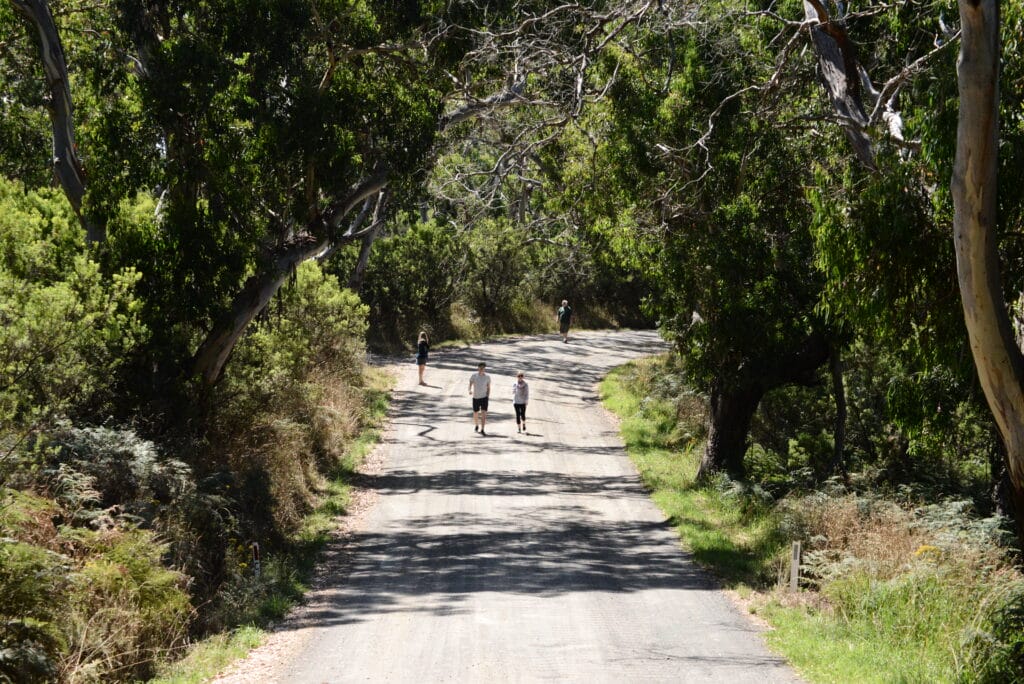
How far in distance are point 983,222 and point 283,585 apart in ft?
32.0

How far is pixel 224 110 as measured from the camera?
1512 centimetres

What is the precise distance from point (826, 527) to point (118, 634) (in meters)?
9.01

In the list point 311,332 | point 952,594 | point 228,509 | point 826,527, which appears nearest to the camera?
point 952,594

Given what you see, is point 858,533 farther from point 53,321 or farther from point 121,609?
point 53,321

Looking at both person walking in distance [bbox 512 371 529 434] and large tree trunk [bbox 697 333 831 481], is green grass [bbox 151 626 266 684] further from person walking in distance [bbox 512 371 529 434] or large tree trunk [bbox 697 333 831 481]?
person walking in distance [bbox 512 371 529 434]

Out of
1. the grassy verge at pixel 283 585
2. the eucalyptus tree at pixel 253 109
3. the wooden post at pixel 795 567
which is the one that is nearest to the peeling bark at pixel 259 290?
the eucalyptus tree at pixel 253 109

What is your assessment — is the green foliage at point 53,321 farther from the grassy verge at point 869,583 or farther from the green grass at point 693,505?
the green grass at point 693,505

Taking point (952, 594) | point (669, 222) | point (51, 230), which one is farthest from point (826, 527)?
point (51, 230)

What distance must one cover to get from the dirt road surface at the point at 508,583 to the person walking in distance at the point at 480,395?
0.52 meters

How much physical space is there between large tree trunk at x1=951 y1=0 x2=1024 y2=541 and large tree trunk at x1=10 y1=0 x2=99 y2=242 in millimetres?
12151

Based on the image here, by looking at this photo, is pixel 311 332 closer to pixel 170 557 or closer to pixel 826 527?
pixel 170 557

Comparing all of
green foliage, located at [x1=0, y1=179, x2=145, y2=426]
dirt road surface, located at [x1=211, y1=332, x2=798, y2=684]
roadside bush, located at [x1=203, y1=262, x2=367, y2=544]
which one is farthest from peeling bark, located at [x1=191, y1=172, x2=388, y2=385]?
dirt road surface, located at [x1=211, y1=332, x2=798, y2=684]

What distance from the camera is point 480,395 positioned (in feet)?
83.6

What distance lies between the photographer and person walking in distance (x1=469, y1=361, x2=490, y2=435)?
82.9 ft
